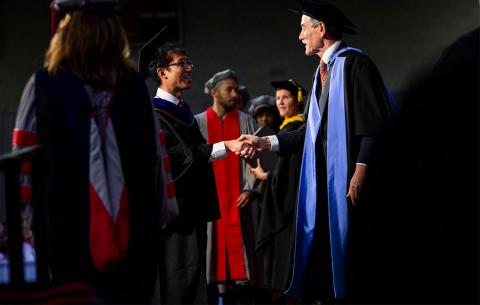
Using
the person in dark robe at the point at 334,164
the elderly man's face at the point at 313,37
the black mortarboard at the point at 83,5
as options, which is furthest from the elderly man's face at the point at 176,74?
the black mortarboard at the point at 83,5

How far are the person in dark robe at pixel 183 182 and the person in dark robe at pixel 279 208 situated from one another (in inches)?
91.0

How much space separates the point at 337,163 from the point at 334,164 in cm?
2

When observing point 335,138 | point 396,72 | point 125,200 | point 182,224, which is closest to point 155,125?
point 125,200

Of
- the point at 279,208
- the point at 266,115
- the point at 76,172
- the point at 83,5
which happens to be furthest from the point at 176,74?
the point at 266,115

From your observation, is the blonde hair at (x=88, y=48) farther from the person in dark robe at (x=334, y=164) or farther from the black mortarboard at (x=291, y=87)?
the black mortarboard at (x=291, y=87)

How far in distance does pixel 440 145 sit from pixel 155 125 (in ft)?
7.03

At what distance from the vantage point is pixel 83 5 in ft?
11.6

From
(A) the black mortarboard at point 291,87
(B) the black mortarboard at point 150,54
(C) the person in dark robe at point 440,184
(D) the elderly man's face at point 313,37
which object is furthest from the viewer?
(A) the black mortarboard at point 291,87

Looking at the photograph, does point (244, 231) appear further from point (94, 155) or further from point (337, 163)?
point (94, 155)

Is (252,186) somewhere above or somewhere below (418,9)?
below

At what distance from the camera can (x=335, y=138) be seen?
16.3 ft

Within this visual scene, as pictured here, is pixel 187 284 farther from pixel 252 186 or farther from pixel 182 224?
pixel 252 186

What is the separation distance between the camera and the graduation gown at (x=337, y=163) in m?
4.91

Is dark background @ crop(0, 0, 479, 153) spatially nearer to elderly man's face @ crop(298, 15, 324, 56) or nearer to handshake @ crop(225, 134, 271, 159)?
handshake @ crop(225, 134, 271, 159)
